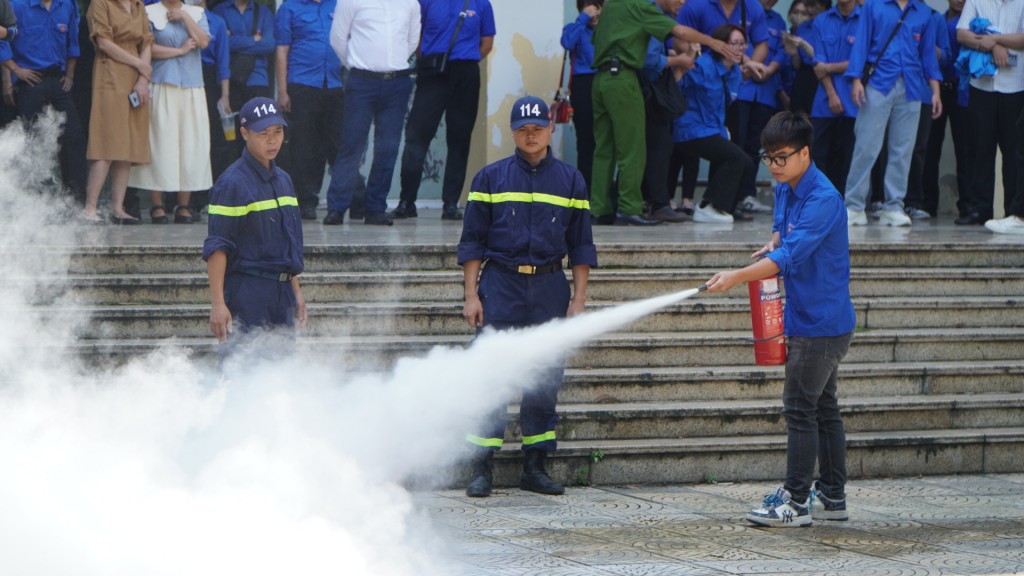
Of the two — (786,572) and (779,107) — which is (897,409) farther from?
(779,107)

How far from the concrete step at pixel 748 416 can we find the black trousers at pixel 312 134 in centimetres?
553

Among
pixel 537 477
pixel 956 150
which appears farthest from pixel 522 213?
pixel 956 150

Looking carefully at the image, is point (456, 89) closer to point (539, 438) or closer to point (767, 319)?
point (539, 438)

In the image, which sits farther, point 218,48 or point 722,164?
point 722,164

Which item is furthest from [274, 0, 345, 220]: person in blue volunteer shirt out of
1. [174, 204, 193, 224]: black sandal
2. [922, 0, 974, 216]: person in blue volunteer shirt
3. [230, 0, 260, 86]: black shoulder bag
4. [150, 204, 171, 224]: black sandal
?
[922, 0, 974, 216]: person in blue volunteer shirt

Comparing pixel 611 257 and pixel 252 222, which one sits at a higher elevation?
pixel 252 222

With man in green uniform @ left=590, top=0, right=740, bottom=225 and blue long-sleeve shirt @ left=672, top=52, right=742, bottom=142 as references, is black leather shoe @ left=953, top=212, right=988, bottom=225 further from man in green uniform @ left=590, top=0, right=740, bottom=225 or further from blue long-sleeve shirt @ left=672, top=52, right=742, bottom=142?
man in green uniform @ left=590, top=0, right=740, bottom=225

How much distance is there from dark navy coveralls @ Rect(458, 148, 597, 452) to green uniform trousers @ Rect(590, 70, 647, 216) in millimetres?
4445

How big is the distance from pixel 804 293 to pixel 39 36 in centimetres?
737

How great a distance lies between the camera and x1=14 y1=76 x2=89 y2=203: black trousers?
1167 centimetres

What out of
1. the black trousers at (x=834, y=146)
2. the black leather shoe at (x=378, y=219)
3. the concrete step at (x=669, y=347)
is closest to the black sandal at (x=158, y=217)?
the black leather shoe at (x=378, y=219)

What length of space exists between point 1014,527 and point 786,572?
1772 mm

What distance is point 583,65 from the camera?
13.5m

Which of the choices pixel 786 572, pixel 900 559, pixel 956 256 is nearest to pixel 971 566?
pixel 900 559
